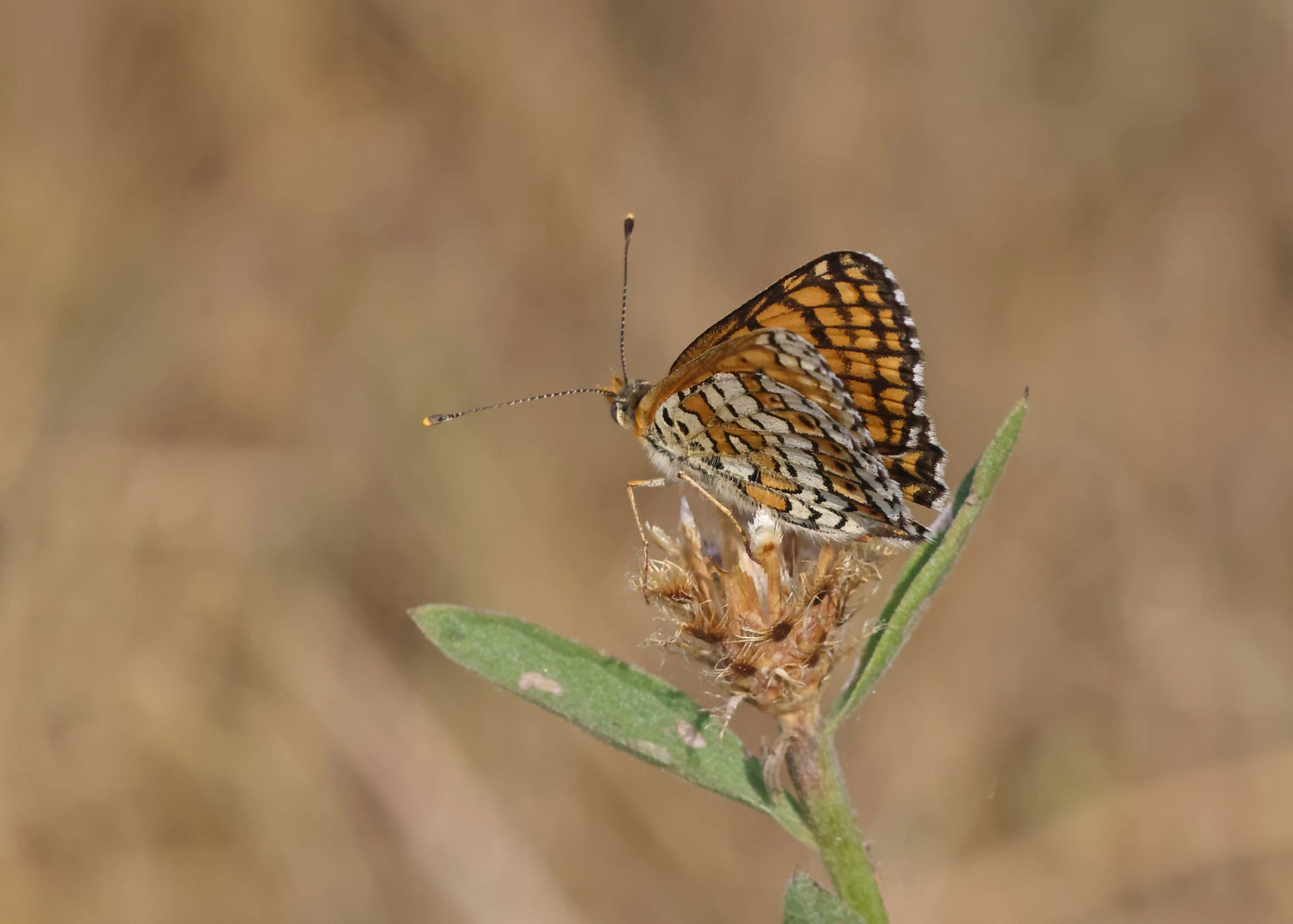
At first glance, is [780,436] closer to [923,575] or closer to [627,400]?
[923,575]

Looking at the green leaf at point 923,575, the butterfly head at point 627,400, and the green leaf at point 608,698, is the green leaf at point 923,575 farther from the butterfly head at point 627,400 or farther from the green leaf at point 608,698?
the butterfly head at point 627,400

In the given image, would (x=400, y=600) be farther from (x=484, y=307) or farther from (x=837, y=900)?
(x=837, y=900)

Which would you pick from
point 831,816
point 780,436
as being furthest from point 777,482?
point 831,816

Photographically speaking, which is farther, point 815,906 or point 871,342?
point 871,342

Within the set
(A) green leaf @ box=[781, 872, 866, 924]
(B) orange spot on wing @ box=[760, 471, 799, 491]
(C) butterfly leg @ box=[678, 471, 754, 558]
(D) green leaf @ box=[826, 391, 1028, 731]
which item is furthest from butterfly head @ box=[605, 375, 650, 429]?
(A) green leaf @ box=[781, 872, 866, 924]

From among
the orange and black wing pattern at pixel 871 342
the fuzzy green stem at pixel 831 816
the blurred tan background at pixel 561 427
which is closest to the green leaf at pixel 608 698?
the fuzzy green stem at pixel 831 816

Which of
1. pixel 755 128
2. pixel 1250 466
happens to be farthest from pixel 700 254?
pixel 1250 466

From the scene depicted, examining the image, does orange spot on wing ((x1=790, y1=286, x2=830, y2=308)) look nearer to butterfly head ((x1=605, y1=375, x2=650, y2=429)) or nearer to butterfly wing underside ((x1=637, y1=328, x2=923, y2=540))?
butterfly wing underside ((x1=637, y1=328, x2=923, y2=540))
